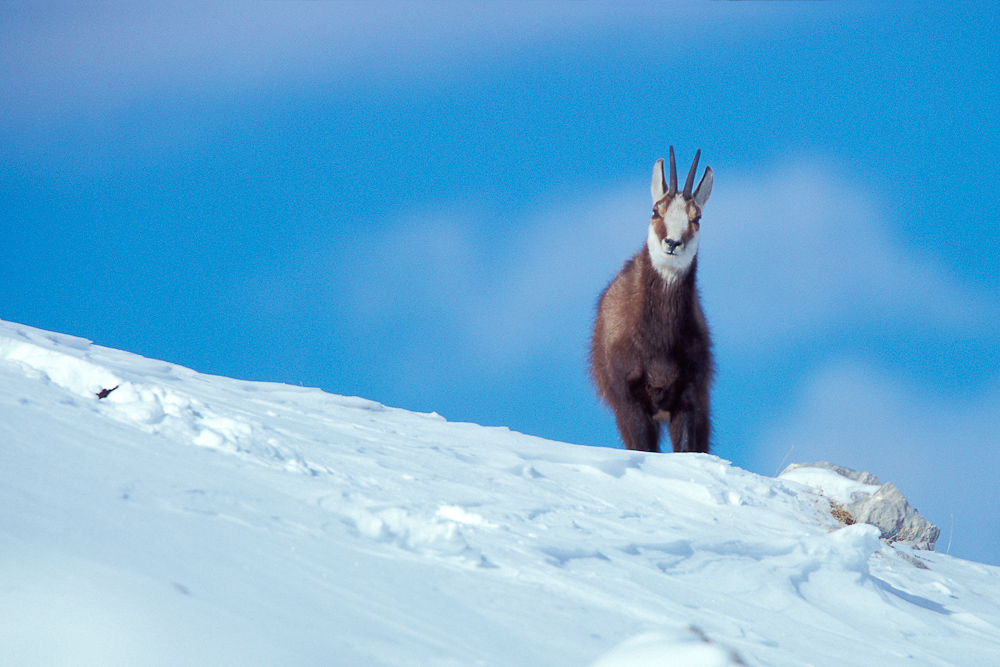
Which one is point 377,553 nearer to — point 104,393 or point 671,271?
point 104,393

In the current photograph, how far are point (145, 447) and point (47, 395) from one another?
0.66 m

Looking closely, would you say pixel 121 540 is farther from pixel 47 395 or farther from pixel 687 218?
pixel 687 218

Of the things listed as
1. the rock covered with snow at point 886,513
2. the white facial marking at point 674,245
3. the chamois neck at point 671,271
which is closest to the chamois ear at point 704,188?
the white facial marking at point 674,245

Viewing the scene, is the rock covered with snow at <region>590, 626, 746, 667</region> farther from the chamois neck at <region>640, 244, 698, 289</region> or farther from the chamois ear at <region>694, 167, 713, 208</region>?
the chamois ear at <region>694, 167, 713, 208</region>

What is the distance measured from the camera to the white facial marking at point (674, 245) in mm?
7184

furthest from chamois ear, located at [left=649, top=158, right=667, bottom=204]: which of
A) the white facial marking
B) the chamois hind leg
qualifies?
the chamois hind leg

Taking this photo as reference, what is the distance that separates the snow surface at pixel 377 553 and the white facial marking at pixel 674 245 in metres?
2.54

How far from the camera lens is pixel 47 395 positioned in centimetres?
342

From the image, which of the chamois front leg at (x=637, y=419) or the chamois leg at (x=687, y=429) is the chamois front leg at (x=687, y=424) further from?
the chamois front leg at (x=637, y=419)

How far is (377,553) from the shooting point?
2607 mm

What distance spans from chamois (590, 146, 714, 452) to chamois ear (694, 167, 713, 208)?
0.40m

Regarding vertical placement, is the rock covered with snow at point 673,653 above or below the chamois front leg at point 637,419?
below

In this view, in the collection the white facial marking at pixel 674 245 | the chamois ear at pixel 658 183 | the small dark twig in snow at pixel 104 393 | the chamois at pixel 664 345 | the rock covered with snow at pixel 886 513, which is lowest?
the small dark twig in snow at pixel 104 393

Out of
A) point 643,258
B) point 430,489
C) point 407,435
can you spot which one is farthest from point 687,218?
point 430,489
